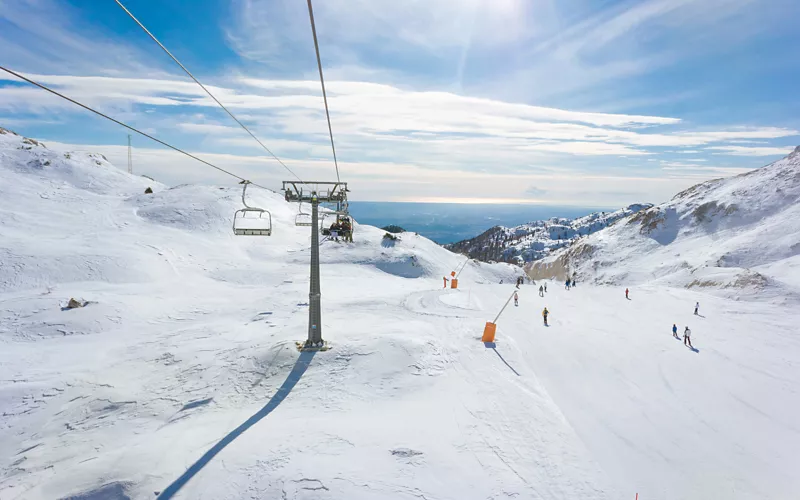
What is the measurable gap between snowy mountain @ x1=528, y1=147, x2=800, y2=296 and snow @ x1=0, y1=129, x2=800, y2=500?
14.6 metres

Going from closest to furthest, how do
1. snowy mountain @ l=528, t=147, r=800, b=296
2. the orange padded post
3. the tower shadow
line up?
the tower shadow, the orange padded post, snowy mountain @ l=528, t=147, r=800, b=296

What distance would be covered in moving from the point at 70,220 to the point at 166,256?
15314 millimetres

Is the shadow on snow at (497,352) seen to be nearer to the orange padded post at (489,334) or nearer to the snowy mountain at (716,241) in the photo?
the orange padded post at (489,334)

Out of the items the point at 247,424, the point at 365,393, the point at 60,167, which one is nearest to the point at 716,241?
the point at 365,393

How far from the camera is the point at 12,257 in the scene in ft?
101

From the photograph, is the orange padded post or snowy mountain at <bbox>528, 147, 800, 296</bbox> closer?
the orange padded post

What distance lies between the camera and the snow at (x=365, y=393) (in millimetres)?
11367

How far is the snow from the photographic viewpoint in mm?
11367

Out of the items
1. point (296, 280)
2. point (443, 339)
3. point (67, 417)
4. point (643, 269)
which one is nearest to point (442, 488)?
point (443, 339)

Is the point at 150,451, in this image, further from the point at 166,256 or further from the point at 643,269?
the point at 643,269

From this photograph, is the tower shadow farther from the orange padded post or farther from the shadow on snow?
the orange padded post

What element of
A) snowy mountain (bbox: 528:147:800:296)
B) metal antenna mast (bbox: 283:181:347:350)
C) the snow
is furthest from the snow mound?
snowy mountain (bbox: 528:147:800:296)

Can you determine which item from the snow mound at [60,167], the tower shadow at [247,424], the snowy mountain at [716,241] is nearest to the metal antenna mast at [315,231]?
the tower shadow at [247,424]

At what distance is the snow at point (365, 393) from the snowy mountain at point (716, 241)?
14594 mm
